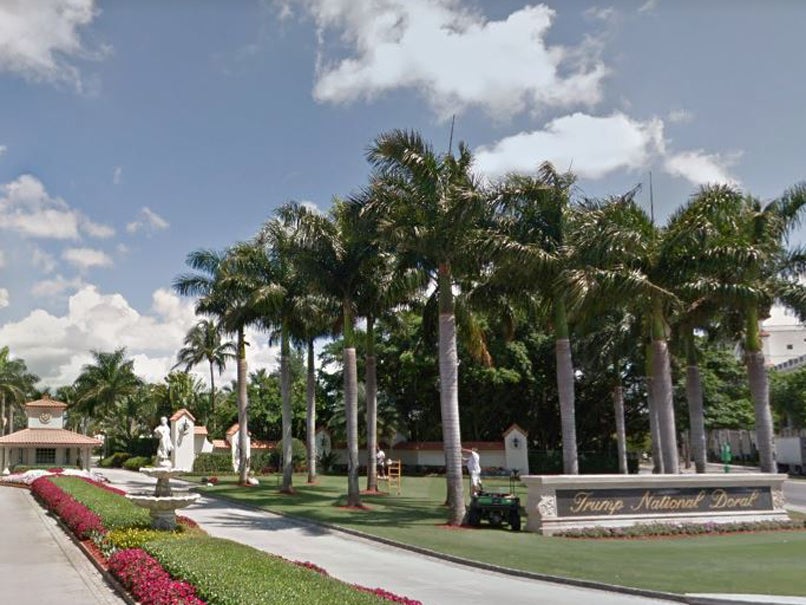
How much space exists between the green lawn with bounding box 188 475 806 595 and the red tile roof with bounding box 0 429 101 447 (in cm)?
2518

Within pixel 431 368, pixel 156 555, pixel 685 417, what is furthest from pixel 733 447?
Result: pixel 156 555

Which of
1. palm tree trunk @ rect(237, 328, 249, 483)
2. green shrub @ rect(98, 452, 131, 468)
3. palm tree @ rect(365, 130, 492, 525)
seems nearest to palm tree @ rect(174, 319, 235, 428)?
green shrub @ rect(98, 452, 131, 468)

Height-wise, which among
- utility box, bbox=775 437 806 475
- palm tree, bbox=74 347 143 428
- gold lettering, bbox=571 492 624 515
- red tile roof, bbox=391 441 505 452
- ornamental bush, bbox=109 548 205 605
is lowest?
utility box, bbox=775 437 806 475

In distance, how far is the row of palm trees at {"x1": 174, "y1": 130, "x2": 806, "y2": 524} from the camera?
68.5 feet

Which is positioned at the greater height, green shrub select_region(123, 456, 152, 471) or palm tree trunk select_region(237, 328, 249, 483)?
palm tree trunk select_region(237, 328, 249, 483)

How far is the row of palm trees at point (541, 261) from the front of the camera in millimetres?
20875

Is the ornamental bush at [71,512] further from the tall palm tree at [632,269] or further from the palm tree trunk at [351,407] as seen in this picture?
the tall palm tree at [632,269]

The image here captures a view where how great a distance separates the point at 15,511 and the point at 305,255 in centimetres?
1314

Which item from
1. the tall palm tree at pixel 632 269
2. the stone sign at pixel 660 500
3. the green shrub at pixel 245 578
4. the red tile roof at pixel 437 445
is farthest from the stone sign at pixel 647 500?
the red tile roof at pixel 437 445

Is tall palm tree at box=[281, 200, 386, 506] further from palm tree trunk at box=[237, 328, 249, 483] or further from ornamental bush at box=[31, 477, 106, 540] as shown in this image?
palm tree trunk at box=[237, 328, 249, 483]

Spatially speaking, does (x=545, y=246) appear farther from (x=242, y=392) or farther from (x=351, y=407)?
(x=242, y=392)

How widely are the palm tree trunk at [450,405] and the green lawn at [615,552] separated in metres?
0.91

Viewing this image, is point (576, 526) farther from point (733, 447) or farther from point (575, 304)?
point (733, 447)

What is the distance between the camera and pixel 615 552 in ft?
53.1
